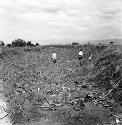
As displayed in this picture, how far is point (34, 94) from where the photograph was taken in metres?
12.6

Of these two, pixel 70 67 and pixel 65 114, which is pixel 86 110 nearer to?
pixel 65 114

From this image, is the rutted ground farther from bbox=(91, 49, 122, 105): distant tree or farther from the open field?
bbox=(91, 49, 122, 105): distant tree

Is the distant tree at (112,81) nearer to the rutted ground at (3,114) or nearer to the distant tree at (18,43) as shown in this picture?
the rutted ground at (3,114)

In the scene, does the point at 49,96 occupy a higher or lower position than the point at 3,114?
higher

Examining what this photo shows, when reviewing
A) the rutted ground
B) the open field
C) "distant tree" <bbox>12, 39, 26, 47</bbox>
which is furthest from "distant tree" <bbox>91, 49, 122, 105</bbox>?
"distant tree" <bbox>12, 39, 26, 47</bbox>

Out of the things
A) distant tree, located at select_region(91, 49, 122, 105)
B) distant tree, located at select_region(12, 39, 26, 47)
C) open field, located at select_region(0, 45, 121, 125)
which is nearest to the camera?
open field, located at select_region(0, 45, 121, 125)

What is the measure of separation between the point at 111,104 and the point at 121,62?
3.84 metres

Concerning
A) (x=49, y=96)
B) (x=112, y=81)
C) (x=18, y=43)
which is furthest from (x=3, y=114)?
(x=18, y=43)

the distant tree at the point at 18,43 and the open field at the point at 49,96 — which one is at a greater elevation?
the distant tree at the point at 18,43

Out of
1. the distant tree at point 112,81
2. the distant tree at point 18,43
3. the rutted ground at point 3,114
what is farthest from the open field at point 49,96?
the distant tree at point 18,43

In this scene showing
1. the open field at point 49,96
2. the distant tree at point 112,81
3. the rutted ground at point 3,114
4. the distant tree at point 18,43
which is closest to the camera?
the open field at point 49,96

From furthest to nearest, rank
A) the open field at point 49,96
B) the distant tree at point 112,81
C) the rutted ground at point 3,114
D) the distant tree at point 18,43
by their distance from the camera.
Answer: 1. the distant tree at point 18,43
2. the distant tree at point 112,81
3. the rutted ground at point 3,114
4. the open field at point 49,96

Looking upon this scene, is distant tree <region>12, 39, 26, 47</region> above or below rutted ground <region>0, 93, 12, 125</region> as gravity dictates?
above

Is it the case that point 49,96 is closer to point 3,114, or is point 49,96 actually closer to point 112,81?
point 3,114
